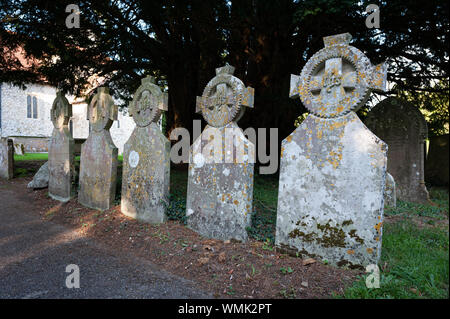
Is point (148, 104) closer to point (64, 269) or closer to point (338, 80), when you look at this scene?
point (64, 269)

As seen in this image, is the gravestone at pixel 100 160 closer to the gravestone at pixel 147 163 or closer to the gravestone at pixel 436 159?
the gravestone at pixel 147 163

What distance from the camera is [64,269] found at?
308 cm

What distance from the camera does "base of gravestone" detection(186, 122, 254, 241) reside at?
3611 mm

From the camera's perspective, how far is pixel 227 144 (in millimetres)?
3814

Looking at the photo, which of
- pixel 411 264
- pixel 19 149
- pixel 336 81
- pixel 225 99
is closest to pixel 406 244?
pixel 411 264

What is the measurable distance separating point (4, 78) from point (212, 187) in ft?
25.0

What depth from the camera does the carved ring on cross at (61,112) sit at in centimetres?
636

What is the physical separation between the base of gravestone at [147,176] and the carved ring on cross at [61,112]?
8.22ft

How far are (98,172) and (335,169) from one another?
4436 millimetres

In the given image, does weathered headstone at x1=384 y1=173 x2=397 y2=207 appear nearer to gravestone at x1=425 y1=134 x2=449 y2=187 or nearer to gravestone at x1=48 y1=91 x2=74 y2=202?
gravestone at x1=425 y1=134 x2=449 y2=187

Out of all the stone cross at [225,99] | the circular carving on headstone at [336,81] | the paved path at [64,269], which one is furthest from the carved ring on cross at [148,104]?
the circular carving on headstone at [336,81]

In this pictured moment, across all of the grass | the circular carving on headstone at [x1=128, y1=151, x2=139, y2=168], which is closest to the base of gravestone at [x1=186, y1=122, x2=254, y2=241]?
the circular carving on headstone at [x1=128, y1=151, x2=139, y2=168]

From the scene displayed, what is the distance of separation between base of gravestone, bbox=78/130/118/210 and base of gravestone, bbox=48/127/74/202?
552 millimetres
